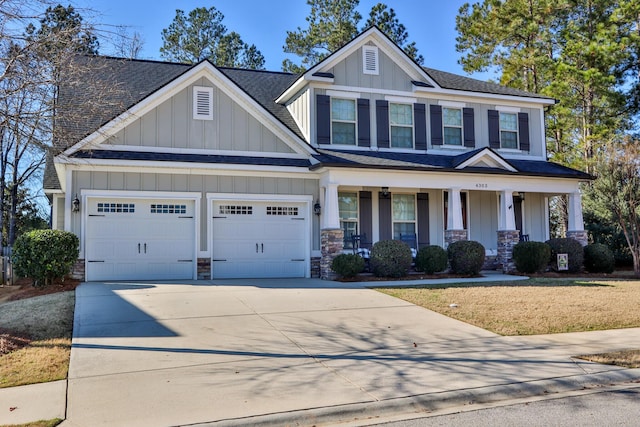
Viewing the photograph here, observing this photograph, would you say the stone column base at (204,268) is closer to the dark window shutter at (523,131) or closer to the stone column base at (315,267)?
the stone column base at (315,267)

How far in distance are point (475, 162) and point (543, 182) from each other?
2557 mm

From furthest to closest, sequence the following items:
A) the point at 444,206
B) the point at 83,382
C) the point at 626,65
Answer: the point at 626,65, the point at 444,206, the point at 83,382

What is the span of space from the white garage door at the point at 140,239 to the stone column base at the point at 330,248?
362cm

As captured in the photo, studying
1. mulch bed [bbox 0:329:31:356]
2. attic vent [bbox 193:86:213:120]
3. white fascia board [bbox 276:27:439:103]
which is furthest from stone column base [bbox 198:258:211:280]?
mulch bed [bbox 0:329:31:356]

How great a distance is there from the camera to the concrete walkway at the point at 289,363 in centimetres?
517

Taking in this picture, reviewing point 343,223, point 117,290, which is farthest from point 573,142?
point 117,290

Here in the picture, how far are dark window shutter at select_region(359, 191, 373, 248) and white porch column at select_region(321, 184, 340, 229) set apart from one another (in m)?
1.78

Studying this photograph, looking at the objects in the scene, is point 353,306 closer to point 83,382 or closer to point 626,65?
point 83,382

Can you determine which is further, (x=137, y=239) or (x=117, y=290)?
(x=137, y=239)

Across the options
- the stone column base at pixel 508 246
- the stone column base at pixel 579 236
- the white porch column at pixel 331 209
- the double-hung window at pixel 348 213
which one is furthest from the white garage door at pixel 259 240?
the stone column base at pixel 579 236

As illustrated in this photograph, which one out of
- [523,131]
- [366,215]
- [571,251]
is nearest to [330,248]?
[366,215]

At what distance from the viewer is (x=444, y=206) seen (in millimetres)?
17656

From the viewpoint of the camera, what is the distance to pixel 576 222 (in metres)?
17.7

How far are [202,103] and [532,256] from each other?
34.8 ft
